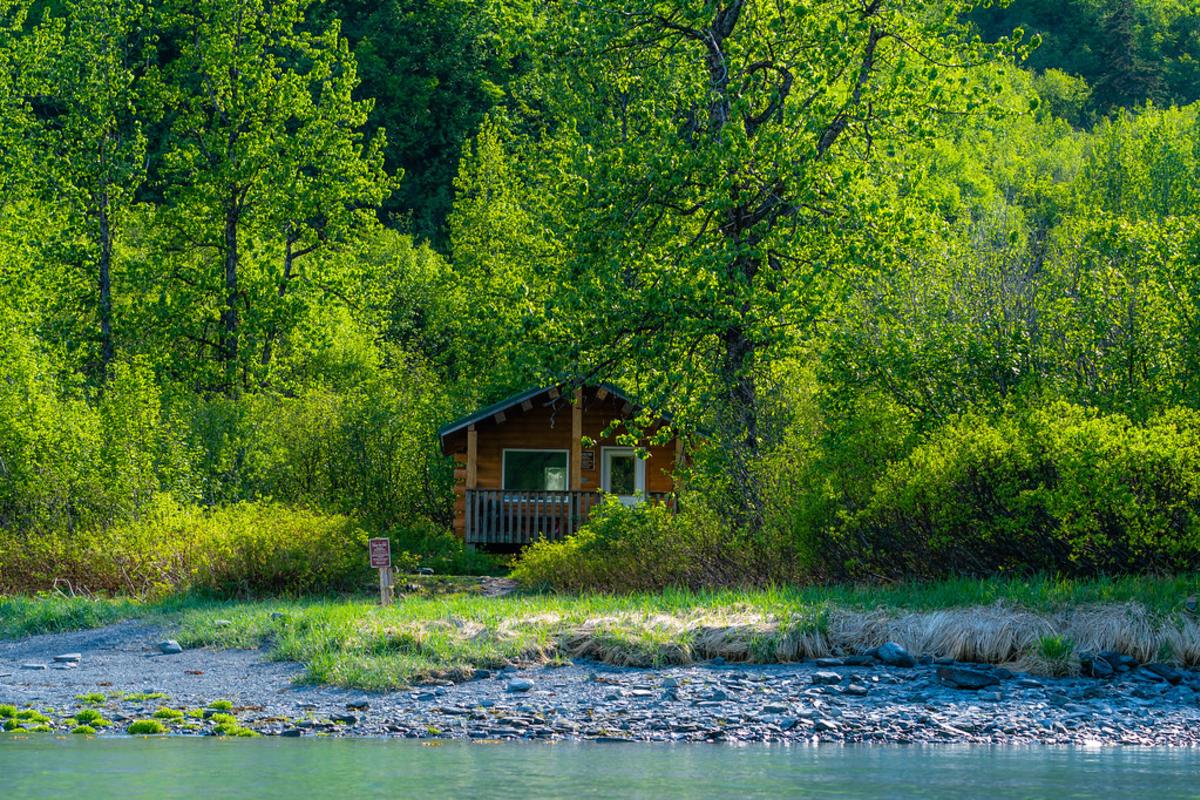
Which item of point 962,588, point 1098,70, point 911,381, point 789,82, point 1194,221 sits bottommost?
Answer: point 962,588

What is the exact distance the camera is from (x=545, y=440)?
31.0m

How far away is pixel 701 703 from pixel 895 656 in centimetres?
204

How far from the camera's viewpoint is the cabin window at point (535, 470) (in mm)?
31250

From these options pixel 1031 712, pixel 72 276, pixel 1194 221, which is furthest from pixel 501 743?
pixel 72 276

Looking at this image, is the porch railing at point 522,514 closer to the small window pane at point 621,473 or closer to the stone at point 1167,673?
the small window pane at point 621,473

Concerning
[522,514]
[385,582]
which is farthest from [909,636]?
[522,514]

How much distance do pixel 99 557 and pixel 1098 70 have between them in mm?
67059

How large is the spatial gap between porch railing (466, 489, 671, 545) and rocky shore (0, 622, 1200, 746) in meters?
14.0

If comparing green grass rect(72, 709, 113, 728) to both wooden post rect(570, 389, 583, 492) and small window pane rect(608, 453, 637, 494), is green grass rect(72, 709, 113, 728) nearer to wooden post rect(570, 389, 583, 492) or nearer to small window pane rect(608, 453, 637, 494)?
wooden post rect(570, 389, 583, 492)

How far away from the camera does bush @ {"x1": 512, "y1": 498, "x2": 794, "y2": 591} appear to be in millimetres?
18297

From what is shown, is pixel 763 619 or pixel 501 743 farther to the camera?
pixel 763 619

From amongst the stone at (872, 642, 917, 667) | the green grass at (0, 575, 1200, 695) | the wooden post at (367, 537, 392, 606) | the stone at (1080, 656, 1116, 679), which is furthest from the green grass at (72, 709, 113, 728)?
the stone at (1080, 656, 1116, 679)

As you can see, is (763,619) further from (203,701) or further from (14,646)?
(14,646)

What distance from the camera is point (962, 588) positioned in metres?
14.9
